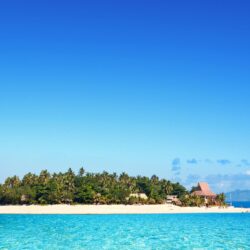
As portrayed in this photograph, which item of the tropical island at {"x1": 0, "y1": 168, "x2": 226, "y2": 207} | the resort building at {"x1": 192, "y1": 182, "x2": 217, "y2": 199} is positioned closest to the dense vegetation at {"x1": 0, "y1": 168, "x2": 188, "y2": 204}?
the tropical island at {"x1": 0, "y1": 168, "x2": 226, "y2": 207}

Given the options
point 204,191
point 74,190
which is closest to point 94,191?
point 74,190

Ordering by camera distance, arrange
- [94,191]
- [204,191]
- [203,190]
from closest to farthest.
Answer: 1. [94,191]
2. [204,191]
3. [203,190]

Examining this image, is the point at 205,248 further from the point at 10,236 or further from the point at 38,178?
the point at 38,178

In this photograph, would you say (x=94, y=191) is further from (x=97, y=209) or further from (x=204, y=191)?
(x=204, y=191)

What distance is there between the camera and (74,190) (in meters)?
116

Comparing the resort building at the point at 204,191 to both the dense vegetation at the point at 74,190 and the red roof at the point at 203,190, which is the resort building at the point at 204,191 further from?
the dense vegetation at the point at 74,190

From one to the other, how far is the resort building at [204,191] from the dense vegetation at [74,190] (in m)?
8.66

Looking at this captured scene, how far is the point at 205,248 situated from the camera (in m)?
34.7

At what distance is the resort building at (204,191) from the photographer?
144 metres

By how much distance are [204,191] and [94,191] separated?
1963 inches

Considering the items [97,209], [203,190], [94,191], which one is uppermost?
[203,190]

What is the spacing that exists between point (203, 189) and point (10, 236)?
114 metres

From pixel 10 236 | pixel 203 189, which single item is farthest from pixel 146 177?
pixel 10 236

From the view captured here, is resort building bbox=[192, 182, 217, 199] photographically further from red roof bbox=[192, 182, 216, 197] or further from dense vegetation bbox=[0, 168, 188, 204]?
dense vegetation bbox=[0, 168, 188, 204]
